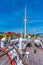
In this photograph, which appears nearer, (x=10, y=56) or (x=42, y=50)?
(x=10, y=56)

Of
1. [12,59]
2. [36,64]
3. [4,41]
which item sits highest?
[4,41]

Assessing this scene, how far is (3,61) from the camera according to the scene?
125 inches

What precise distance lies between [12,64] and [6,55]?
0.72 feet

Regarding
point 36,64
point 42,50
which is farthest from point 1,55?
point 42,50

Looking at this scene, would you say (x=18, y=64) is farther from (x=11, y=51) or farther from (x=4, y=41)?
(x=4, y=41)

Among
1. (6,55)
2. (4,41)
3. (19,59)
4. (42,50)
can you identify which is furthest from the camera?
(42,50)

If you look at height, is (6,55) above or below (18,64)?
above

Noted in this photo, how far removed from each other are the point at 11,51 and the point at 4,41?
542 mm

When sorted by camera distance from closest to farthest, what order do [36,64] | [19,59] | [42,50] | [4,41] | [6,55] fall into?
[6,55] < [19,59] < [4,41] < [36,64] < [42,50]

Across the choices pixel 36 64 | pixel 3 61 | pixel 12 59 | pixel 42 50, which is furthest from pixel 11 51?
pixel 42 50

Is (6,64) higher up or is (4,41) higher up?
(4,41)

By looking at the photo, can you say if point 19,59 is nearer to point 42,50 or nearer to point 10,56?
point 10,56

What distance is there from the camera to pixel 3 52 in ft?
8.81

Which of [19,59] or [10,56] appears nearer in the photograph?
[10,56]
